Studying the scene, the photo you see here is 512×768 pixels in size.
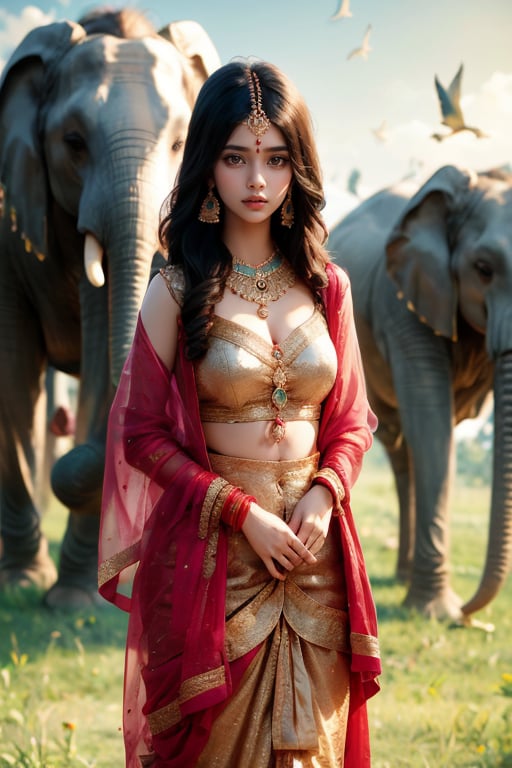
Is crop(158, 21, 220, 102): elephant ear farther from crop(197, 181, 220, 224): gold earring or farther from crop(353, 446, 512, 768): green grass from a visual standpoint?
crop(353, 446, 512, 768): green grass

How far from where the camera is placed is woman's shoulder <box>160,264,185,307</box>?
2324mm

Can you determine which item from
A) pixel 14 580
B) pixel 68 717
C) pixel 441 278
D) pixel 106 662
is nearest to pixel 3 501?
pixel 14 580

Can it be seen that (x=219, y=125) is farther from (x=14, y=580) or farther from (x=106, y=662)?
(x=14, y=580)

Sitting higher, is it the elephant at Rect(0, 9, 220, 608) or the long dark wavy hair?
the elephant at Rect(0, 9, 220, 608)

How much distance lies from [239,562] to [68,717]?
71.2 inches

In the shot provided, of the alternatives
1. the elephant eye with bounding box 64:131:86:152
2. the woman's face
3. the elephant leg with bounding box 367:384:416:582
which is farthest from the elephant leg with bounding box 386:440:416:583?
the woman's face

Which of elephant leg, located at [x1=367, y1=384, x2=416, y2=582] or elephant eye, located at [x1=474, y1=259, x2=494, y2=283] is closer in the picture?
elephant eye, located at [x1=474, y1=259, x2=494, y2=283]

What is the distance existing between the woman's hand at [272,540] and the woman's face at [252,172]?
1.97 feet

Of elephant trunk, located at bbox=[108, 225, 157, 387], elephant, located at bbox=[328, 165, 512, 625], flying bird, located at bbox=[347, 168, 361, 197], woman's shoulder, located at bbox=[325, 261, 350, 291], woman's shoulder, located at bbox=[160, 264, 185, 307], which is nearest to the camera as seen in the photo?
woman's shoulder, located at bbox=[160, 264, 185, 307]

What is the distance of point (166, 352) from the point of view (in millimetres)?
2332

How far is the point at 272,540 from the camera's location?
2209mm

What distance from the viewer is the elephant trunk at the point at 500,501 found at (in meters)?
4.49

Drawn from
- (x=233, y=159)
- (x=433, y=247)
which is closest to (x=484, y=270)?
(x=433, y=247)

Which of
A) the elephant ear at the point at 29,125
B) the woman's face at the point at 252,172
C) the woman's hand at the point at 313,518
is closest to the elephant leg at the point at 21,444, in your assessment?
the elephant ear at the point at 29,125
